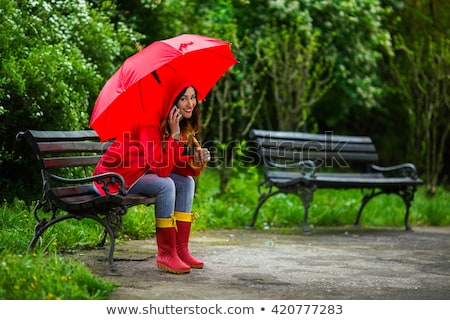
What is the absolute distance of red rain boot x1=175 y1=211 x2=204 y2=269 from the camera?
5.82m

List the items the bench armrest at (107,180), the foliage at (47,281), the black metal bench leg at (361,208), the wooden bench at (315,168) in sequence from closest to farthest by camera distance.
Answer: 1. the foliage at (47,281)
2. the bench armrest at (107,180)
3. the wooden bench at (315,168)
4. the black metal bench leg at (361,208)

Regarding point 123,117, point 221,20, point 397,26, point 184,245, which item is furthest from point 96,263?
point 397,26

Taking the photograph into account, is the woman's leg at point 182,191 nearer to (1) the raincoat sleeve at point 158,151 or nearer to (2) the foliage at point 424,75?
(1) the raincoat sleeve at point 158,151

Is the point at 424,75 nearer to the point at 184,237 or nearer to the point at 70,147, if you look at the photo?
the point at 184,237

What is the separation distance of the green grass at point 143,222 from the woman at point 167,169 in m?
0.66

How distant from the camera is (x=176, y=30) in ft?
33.2

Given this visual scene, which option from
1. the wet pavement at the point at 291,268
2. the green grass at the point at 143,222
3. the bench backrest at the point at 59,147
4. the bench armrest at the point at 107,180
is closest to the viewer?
the green grass at the point at 143,222

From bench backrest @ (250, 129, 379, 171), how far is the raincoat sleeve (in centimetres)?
329

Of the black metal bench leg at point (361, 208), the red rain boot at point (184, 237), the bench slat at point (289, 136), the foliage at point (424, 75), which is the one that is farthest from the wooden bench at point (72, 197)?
the foliage at point (424, 75)

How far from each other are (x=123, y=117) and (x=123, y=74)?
34 centimetres

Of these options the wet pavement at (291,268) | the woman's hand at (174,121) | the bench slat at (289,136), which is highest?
the woman's hand at (174,121)

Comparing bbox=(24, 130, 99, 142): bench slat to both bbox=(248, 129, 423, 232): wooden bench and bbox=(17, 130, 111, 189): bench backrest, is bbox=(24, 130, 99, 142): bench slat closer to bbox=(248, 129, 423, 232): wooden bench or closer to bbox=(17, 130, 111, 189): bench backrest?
bbox=(17, 130, 111, 189): bench backrest

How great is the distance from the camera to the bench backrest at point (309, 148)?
29.6ft

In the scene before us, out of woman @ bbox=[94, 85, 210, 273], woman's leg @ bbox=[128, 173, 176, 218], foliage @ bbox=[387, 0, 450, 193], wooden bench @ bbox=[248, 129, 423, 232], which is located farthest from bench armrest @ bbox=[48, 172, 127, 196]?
foliage @ bbox=[387, 0, 450, 193]
